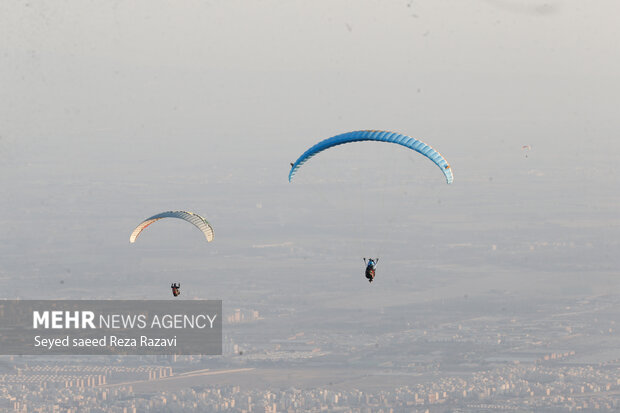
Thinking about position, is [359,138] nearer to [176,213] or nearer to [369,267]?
[369,267]

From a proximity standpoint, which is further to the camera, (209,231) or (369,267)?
(209,231)

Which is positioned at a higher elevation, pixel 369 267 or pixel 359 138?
pixel 359 138

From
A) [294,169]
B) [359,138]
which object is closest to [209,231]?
[294,169]

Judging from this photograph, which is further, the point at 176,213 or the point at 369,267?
the point at 176,213

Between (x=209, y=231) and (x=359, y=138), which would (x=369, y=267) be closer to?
(x=359, y=138)

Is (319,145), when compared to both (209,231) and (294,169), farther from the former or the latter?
(209,231)

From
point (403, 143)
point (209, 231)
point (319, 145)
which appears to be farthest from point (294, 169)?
point (209, 231)

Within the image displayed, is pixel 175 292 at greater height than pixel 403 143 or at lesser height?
lesser
